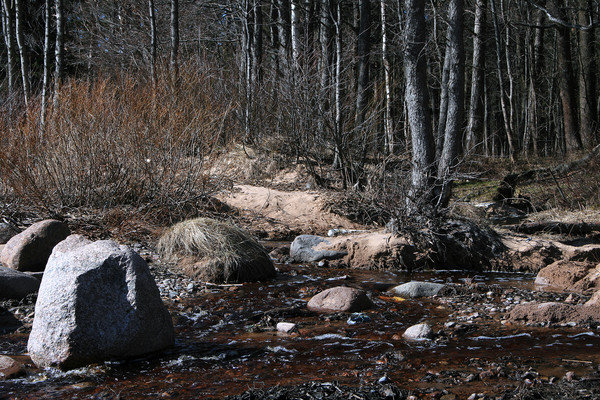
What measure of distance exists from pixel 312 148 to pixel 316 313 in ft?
22.8

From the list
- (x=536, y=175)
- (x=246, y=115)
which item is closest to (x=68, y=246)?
(x=246, y=115)

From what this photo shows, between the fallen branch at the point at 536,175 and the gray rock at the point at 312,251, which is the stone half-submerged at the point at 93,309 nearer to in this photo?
the gray rock at the point at 312,251

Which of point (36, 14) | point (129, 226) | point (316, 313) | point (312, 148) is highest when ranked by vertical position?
point (36, 14)

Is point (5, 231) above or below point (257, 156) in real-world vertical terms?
below

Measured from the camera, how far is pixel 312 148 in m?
12.0

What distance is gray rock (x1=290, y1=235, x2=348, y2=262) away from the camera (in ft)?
26.5

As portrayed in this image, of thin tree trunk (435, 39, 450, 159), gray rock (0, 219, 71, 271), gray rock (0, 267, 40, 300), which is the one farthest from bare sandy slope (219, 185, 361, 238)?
gray rock (0, 267, 40, 300)

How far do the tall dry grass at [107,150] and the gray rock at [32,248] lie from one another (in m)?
1.63

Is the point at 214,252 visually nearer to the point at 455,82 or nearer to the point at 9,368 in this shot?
the point at 9,368

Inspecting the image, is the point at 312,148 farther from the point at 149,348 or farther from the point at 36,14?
the point at 36,14

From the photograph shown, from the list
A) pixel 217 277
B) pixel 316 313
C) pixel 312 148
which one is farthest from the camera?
pixel 312 148

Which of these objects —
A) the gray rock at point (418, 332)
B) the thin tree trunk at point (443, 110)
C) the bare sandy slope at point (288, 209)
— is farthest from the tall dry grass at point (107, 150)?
the thin tree trunk at point (443, 110)

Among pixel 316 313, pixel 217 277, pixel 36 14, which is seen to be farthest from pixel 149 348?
pixel 36 14

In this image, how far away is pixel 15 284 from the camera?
18.6 ft
